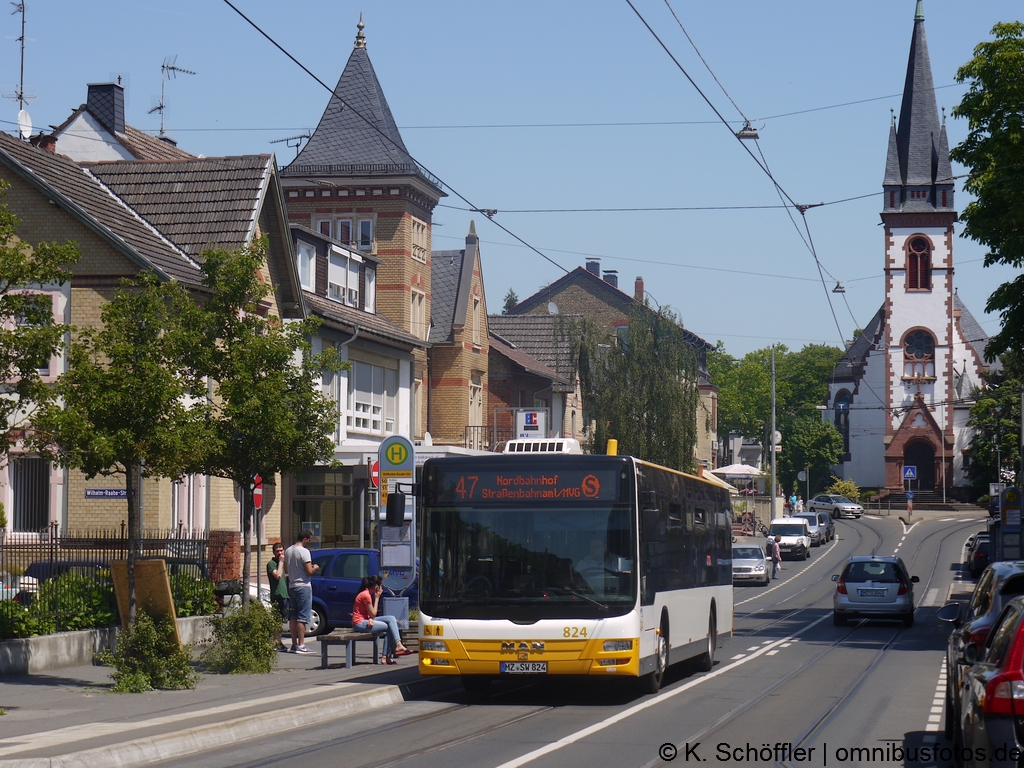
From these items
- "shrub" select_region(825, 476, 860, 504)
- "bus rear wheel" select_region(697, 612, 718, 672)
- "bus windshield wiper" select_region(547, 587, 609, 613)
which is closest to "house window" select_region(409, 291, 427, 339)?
"bus rear wheel" select_region(697, 612, 718, 672)

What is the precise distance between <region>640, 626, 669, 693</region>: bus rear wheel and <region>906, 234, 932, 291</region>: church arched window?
85718 millimetres

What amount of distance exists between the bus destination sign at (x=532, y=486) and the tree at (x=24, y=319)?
4.64 m

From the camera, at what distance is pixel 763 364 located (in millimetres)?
127125

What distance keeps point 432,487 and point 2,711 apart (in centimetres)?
516

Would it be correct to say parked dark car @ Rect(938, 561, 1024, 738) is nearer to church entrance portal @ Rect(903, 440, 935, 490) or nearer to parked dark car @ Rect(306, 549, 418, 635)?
parked dark car @ Rect(306, 549, 418, 635)

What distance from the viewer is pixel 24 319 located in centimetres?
1461

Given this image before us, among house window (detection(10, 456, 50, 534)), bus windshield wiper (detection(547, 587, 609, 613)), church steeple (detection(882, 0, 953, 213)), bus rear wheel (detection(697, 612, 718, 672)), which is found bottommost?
bus rear wheel (detection(697, 612, 718, 672))

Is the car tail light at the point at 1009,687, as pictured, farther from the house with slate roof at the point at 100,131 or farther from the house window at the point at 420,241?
the house with slate roof at the point at 100,131

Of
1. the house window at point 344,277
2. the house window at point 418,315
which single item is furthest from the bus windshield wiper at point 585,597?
the house window at point 418,315

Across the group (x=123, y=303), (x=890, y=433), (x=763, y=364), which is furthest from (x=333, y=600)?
(x=763, y=364)

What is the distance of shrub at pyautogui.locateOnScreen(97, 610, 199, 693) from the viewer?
15.3 meters

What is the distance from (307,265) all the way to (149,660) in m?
25.8

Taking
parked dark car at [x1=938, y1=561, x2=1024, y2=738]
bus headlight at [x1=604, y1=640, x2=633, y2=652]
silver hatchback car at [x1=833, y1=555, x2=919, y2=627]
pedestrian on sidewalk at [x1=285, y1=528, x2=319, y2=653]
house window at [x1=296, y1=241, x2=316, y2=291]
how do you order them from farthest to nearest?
house window at [x1=296, y1=241, x2=316, y2=291], silver hatchback car at [x1=833, y1=555, x2=919, y2=627], pedestrian on sidewalk at [x1=285, y1=528, x2=319, y2=653], bus headlight at [x1=604, y1=640, x2=633, y2=652], parked dark car at [x1=938, y1=561, x2=1024, y2=738]

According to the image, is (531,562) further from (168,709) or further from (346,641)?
(168,709)
